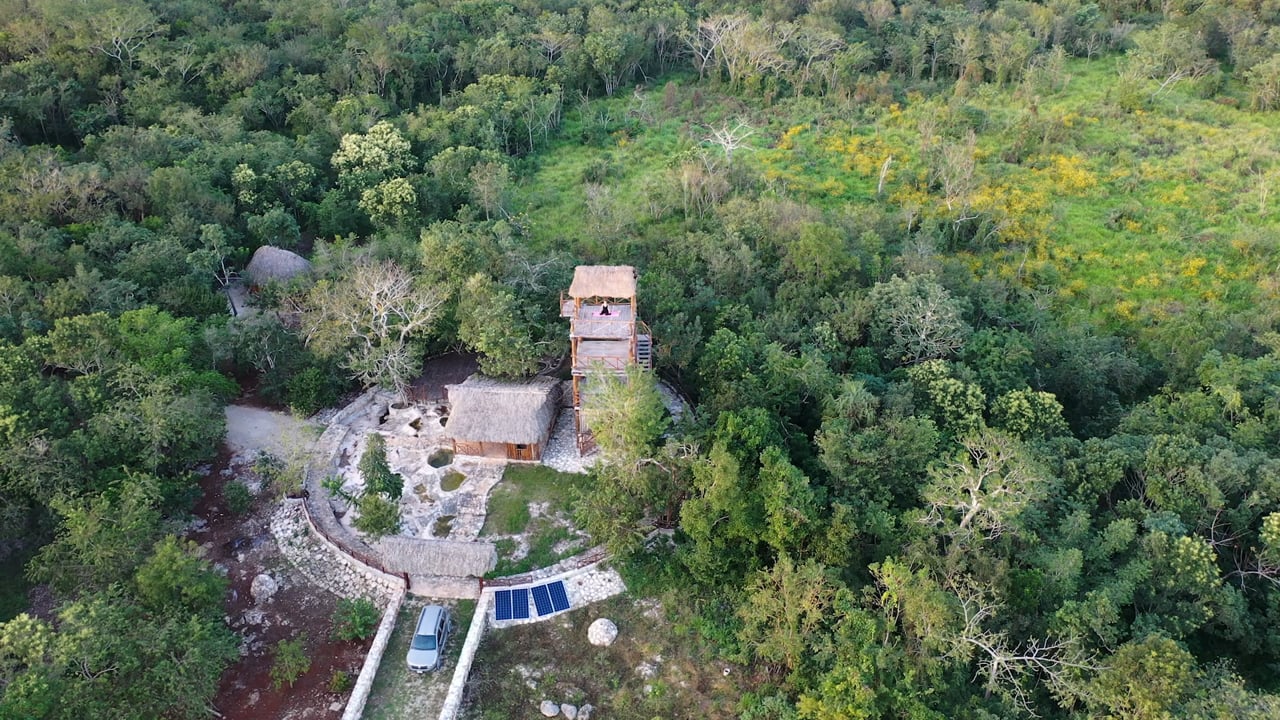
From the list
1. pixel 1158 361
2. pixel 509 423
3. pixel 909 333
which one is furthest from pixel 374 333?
pixel 1158 361

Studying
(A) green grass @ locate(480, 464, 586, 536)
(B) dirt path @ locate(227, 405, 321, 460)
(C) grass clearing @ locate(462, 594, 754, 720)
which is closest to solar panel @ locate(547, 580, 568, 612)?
(C) grass clearing @ locate(462, 594, 754, 720)

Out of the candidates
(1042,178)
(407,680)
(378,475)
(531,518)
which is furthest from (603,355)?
(1042,178)

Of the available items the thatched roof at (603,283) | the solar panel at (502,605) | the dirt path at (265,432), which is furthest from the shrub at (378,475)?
the thatched roof at (603,283)

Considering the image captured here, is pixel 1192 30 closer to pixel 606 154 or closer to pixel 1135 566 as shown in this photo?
pixel 606 154

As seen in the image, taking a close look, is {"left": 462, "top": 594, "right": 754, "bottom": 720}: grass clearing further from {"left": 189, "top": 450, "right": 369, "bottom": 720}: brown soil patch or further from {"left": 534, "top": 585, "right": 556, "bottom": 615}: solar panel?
{"left": 189, "top": 450, "right": 369, "bottom": 720}: brown soil patch

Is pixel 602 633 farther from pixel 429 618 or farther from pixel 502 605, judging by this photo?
pixel 429 618
